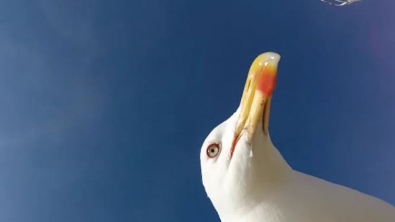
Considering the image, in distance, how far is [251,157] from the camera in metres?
3.04

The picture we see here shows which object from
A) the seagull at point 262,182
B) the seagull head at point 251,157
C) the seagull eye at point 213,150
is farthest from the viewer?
the seagull eye at point 213,150

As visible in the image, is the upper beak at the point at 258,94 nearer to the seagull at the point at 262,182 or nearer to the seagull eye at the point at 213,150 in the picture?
the seagull at the point at 262,182

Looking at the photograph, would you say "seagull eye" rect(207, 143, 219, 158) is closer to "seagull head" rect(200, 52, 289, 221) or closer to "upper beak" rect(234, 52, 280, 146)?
"seagull head" rect(200, 52, 289, 221)

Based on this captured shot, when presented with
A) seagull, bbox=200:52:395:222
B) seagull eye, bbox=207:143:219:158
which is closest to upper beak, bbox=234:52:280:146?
seagull, bbox=200:52:395:222

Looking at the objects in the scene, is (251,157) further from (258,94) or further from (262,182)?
(258,94)

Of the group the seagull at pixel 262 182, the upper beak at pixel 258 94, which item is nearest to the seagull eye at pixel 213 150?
the seagull at pixel 262 182

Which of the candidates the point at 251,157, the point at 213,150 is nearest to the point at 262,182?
the point at 251,157

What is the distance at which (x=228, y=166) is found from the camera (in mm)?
3148

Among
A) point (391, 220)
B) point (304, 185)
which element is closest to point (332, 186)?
point (304, 185)

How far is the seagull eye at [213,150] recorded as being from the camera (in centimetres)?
329

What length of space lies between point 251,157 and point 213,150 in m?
0.34

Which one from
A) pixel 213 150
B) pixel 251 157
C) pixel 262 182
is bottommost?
pixel 262 182

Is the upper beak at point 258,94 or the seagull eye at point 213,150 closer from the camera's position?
the upper beak at point 258,94

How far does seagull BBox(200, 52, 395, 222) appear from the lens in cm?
275
